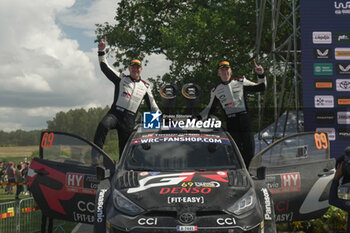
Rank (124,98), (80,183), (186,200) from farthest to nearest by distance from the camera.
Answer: (124,98), (80,183), (186,200)

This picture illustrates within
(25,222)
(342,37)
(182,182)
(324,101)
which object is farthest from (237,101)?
(25,222)

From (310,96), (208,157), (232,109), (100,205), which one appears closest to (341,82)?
(310,96)

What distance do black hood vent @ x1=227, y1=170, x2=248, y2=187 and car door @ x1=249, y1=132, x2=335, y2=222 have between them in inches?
32.7

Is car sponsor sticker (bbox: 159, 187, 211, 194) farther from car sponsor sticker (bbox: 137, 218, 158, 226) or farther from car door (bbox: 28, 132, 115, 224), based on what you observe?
car door (bbox: 28, 132, 115, 224)

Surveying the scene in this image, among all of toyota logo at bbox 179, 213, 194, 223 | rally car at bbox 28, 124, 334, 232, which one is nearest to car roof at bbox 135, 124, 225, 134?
rally car at bbox 28, 124, 334, 232

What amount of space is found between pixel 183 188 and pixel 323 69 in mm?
7392

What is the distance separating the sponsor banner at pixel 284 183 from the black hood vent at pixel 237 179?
95cm

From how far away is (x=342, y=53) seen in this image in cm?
1071

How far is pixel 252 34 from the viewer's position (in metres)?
23.5

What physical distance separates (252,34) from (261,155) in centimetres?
1894

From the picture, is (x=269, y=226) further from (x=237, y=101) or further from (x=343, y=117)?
(x=343, y=117)

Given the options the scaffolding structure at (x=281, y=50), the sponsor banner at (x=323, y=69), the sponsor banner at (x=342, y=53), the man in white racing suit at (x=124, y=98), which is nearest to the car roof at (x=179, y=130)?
the man in white racing suit at (x=124, y=98)

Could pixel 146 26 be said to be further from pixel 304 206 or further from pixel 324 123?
pixel 304 206

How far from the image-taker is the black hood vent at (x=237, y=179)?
4543 mm
